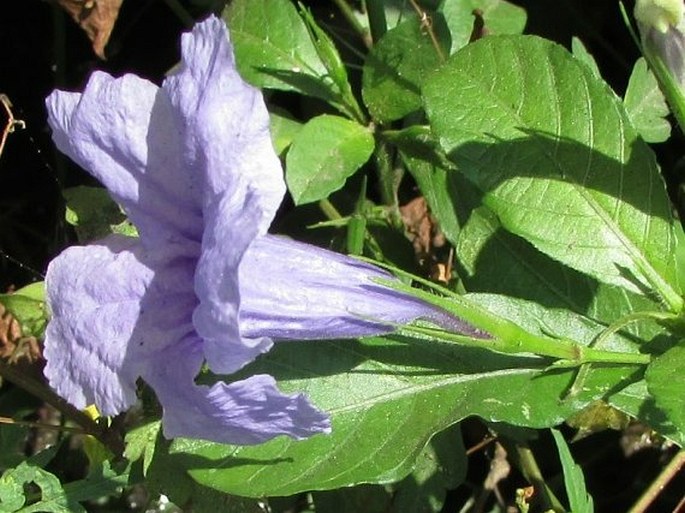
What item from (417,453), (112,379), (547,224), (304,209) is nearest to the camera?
(112,379)

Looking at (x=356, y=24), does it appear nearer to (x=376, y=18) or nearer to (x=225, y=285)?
(x=376, y=18)

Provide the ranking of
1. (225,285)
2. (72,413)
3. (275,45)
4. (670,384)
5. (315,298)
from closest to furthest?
(225,285)
(315,298)
(670,384)
(72,413)
(275,45)

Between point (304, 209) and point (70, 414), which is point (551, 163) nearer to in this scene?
point (304, 209)

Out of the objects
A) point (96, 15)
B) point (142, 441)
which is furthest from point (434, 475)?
point (96, 15)

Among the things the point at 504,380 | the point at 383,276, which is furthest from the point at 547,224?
the point at 383,276

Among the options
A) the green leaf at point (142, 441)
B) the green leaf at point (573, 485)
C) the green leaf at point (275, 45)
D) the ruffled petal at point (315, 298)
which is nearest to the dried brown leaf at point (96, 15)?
the green leaf at point (275, 45)

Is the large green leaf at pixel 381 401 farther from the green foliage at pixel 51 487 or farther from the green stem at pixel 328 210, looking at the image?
the green stem at pixel 328 210
